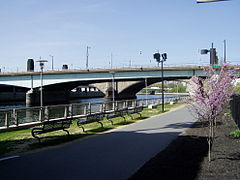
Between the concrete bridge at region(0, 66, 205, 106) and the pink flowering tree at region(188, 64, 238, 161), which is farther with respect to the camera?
the concrete bridge at region(0, 66, 205, 106)

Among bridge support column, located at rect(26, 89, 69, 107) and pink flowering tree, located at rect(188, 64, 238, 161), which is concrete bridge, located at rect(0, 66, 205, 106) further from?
pink flowering tree, located at rect(188, 64, 238, 161)

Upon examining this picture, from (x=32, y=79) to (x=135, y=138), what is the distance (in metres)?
50.1

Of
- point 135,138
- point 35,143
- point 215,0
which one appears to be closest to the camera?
point 215,0

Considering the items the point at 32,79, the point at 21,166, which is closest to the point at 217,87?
the point at 21,166

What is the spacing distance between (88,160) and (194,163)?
8.66 ft

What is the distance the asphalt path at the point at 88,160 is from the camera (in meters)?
6.07

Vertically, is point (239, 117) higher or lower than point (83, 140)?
higher

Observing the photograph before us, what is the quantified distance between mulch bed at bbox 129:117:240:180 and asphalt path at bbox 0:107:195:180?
401mm

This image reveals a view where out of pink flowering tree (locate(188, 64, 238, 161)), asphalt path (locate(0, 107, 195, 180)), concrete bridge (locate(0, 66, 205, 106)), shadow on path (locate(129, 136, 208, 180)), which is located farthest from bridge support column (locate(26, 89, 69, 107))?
pink flowering tree (locate(188, 64, 238, 161))

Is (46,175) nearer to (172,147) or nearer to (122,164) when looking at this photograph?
(122,164)

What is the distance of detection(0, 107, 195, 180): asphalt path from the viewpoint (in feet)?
19.9

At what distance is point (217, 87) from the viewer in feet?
21.9

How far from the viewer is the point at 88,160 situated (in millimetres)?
7359

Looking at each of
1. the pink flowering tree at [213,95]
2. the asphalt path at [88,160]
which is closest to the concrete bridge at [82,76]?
the asphalt path at [88,160]
